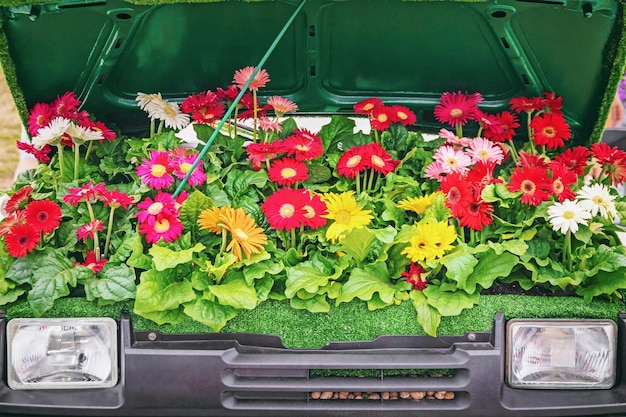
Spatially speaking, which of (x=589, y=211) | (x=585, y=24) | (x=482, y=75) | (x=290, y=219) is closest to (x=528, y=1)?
(x=585, y=24)

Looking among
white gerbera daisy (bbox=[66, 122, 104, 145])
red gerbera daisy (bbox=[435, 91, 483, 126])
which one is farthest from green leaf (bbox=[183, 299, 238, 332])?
red gerbera daisy (bbox=[435, 91, 483, 126])

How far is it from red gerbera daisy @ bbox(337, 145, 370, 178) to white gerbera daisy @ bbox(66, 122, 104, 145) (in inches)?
33.3

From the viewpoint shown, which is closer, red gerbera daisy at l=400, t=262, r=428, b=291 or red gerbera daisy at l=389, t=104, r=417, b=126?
red gerbera daisy at l=400, t=262, r=428, b=291

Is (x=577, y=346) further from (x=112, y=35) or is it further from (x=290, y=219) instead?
(x=112, y=35)

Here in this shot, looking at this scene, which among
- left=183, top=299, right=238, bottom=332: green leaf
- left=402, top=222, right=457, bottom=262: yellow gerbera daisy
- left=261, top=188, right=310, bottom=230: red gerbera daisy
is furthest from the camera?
left=261, top=188, right=310, bottom=230: red gerbera daisy

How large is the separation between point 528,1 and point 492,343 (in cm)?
110

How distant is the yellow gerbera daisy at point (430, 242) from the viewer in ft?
6.11

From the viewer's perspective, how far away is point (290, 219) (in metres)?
1.97

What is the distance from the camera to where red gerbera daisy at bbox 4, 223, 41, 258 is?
6.18 feet

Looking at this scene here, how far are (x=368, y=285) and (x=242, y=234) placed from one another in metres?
0.37

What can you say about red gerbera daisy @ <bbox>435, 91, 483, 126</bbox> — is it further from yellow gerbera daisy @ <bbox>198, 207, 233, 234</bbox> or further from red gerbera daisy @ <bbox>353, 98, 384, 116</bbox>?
yellow gerbera daisy @ <bbox>198, 207, 233, 234</bbox>

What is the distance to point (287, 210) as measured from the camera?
78.8 inches

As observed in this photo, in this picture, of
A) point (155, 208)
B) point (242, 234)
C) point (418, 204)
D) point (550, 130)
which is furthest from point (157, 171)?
point (550, 130)

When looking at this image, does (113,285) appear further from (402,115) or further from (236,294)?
(402,115)
